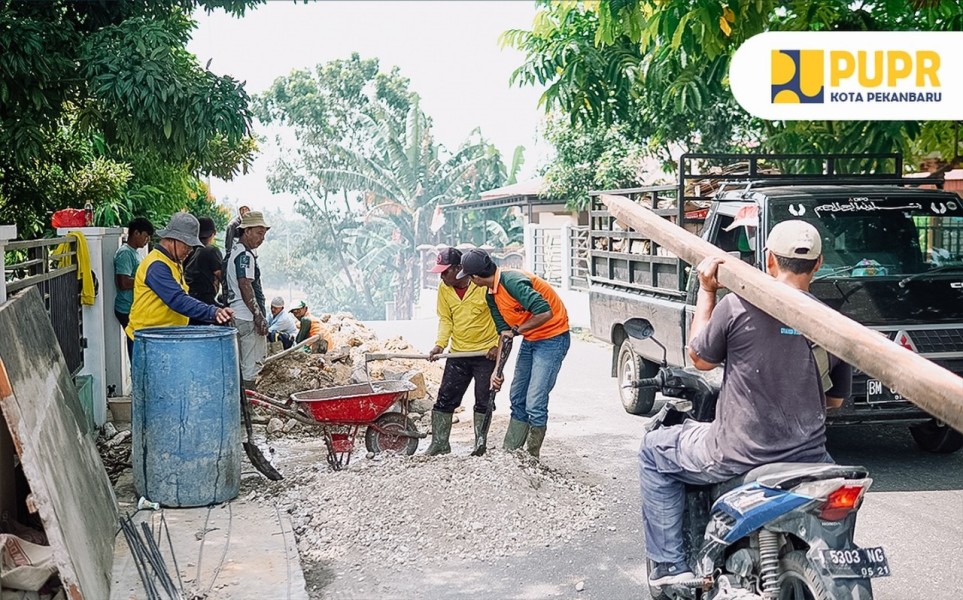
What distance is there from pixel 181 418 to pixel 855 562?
4.59 metres

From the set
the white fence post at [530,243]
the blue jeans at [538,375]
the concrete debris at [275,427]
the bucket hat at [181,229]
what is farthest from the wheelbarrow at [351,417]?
the white fence post at [530,243]

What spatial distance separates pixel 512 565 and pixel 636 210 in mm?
2202

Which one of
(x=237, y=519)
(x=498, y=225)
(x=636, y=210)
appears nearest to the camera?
(x=636, y=210)

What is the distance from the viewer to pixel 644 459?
459 centimetres

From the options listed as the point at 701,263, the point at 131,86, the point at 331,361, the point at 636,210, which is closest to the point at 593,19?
the point at 331,361

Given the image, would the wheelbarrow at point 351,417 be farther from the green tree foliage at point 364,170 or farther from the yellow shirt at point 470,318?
the green tree foliage at point 364,170

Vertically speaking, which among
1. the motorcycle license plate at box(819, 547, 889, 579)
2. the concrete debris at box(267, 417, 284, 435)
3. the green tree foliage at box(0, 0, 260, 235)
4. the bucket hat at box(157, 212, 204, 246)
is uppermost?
the green tree foliage at box(0, 0, 260, 235)

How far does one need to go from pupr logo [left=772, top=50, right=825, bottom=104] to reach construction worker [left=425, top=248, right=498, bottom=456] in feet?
15.8

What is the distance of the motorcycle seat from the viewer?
3762 millimetres

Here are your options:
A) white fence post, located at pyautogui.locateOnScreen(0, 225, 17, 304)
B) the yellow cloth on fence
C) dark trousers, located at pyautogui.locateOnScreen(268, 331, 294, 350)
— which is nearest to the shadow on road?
white fence post, located at pyautogui.locateOnScreen(0, 225, 17, 304)

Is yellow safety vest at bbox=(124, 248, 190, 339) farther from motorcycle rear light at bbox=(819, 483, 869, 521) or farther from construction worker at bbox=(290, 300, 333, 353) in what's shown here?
motorcycle rear light at bbox=(819, 483, 869, 521)

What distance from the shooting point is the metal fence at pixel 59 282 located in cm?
772

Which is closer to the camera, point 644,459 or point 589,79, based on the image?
point 644,459

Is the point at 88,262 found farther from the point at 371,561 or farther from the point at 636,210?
the point at 636,210
